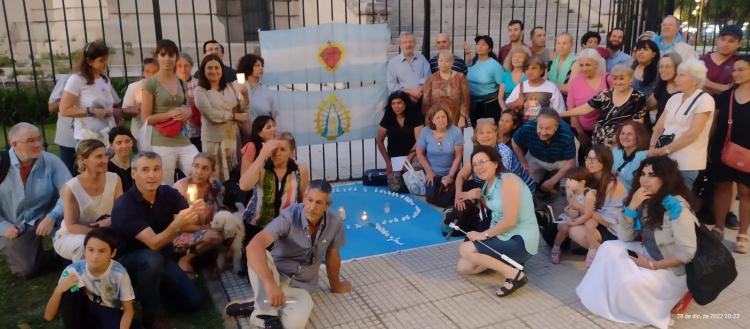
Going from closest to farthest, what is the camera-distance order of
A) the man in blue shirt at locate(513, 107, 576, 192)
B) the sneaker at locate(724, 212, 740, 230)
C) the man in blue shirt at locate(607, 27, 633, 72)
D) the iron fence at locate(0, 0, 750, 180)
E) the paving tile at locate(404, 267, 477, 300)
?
the paving tile at locate(404, 267, 477, 300)
the sneaker at locate(724, 212, 740, 230)
the man in blue shirt at locate(513, 107, 576, 192)
the man in blue shirt at locate(607, 27, 633, 72)
the iron fence at locate(0, 0, 750, 180)

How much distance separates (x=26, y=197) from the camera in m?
4.45

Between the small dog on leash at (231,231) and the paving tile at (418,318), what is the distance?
1.30m

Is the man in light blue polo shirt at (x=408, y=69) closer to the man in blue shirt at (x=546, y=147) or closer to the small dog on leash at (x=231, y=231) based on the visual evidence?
the man in blue shirt at (x=546, y=147)

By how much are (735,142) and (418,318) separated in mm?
3080

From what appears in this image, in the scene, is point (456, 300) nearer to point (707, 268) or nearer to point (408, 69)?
point (707, 268)

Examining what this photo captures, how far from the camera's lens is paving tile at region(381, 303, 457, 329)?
376cm

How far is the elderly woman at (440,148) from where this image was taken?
622 cm

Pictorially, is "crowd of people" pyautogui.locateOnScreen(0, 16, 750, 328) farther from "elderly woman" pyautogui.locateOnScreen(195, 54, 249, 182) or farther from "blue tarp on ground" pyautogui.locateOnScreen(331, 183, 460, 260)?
"blue tarp on ground" pyautogui.locateOnScreen(331, 183, 460, 260)

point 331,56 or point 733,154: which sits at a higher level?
point 331,56

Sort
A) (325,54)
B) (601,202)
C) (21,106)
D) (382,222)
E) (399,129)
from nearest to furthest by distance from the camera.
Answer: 1. (601,202)
2. (382,222)
3. (325,54)
4. (399,129)
5. (21,106)

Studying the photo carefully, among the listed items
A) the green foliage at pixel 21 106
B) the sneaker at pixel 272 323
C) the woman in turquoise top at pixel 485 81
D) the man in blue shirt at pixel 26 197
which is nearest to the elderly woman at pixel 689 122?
the woman in turquoise top at pixel 485 81

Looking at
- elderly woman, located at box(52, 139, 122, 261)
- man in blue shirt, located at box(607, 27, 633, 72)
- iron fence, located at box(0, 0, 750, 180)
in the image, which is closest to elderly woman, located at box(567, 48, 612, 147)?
man in blue shirt, located at box(607, 27, 633, 72)

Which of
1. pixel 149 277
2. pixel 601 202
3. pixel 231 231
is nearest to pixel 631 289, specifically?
pixel 601 202

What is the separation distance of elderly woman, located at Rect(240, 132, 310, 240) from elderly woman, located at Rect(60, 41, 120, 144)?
5.06ft
